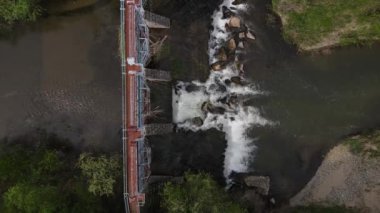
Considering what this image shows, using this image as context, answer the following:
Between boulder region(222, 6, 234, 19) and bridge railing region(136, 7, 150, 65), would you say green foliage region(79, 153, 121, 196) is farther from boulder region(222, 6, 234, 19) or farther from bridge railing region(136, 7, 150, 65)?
boulder region(222, 6, 234, 19)

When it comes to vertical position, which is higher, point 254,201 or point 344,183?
point 344,183

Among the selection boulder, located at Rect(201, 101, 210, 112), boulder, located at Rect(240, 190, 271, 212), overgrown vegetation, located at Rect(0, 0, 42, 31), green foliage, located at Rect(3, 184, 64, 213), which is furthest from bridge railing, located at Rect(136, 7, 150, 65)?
boulder, located at Rect(240, 190, 271, 212)

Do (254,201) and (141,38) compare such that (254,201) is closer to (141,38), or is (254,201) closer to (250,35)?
(250,35)

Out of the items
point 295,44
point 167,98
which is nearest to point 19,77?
point 167,98

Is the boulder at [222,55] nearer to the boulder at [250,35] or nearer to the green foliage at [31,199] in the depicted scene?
the boulder at [250,35]

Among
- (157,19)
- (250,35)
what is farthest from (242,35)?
(157,19)

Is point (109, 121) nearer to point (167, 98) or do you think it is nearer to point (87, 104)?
point (87, 104)

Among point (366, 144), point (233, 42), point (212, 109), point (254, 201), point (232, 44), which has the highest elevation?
point (233, 42)
